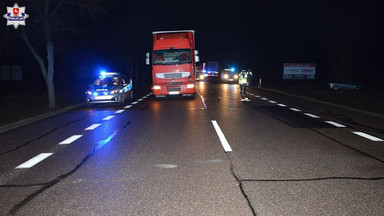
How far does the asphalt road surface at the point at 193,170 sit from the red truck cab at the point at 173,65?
10.6 meters

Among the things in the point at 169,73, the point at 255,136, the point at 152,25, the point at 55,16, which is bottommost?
the point at 255,136

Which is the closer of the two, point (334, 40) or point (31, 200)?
point (31, 200)

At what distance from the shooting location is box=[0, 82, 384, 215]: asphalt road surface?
4.84m

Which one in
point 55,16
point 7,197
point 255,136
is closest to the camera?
point 7,197

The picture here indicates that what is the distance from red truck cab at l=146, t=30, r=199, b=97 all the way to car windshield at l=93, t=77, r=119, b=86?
230cm

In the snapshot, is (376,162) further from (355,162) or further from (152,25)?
(152,25)

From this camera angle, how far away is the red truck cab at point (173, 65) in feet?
72.8

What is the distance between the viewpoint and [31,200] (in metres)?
5.05

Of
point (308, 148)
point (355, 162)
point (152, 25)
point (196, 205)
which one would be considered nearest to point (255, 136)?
point (308, 148)

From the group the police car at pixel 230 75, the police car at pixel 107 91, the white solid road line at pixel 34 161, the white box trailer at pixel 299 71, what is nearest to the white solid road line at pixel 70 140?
the white solid road line at pixel 34 161

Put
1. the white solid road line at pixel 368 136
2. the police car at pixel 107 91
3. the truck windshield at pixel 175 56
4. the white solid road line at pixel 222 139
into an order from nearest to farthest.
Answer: the white solid road line at pixel 222 139, the white solid road line at pixel 368 136, the police car at pixel 107 91, the truck windshield at pixel 175 56

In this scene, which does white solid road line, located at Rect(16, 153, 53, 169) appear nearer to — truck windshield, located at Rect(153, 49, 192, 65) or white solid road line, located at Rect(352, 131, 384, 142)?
white solid road line, located at Rect(352, 131, 384, 142)

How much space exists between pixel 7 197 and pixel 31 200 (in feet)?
1.21

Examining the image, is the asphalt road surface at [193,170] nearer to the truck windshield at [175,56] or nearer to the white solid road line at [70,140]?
the white solid road line at [70,140]
